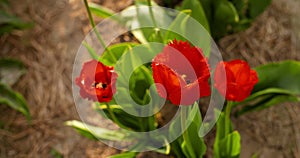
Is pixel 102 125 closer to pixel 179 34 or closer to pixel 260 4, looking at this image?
pixel 179 34

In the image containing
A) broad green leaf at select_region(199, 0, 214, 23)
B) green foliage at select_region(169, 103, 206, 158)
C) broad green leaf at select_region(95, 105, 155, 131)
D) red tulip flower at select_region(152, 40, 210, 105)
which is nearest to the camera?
red tulip flower at select_region(152, 40, 210, 105)

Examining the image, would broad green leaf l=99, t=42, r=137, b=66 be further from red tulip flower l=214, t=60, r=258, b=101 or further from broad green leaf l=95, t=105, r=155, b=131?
A: red tulip flower l=214, t=60, r=258, b=101

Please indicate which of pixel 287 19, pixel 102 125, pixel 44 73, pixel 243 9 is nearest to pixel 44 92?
pixel 44 73

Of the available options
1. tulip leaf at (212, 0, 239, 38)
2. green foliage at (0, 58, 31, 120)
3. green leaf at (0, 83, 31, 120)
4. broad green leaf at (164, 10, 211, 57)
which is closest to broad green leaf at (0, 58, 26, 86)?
green foliage at (0, 58, 31, 120)

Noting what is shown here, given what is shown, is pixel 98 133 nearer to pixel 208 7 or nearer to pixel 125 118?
pixel 125 118

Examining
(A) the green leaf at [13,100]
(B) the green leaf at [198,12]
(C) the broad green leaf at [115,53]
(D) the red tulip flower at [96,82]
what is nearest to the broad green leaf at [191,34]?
(B) the green leaf at [198,12]

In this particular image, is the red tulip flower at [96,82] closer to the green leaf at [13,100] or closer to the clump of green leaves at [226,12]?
the clump of green leaves at [226,12]

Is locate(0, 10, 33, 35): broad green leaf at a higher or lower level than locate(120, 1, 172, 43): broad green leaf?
higher
